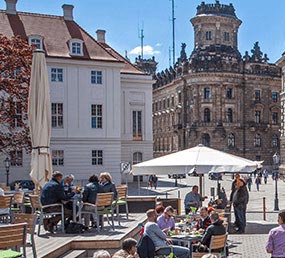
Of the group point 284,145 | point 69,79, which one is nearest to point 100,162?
point 69,79

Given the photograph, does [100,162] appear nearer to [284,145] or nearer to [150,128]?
[150,128]

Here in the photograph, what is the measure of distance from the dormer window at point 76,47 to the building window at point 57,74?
64.0 inches

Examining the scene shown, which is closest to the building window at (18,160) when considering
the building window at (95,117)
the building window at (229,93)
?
the building window at (95,117)

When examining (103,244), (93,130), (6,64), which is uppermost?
(6,64)

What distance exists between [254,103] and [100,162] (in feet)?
161

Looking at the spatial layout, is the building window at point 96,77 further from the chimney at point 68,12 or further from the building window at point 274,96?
the building window at point 274,96

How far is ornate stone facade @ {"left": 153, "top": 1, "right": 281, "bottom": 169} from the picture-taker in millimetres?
81688

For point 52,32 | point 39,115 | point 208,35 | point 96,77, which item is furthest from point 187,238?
point 208,35

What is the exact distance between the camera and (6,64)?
30.5 m

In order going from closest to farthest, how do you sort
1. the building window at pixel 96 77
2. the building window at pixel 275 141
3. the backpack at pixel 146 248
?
1. the backpack at pixel 146 248
2. the building window at pixel 96 77
3. the building window at pixel 275 141

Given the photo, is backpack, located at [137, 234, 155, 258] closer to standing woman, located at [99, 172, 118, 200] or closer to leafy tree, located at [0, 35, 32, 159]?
standing woman, located at [99, 172, 118, 200]

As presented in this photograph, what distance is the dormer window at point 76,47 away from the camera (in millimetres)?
39647

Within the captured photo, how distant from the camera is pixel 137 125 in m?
45.4

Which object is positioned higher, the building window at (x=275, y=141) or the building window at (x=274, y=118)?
the building window at (x=274, y=118)
